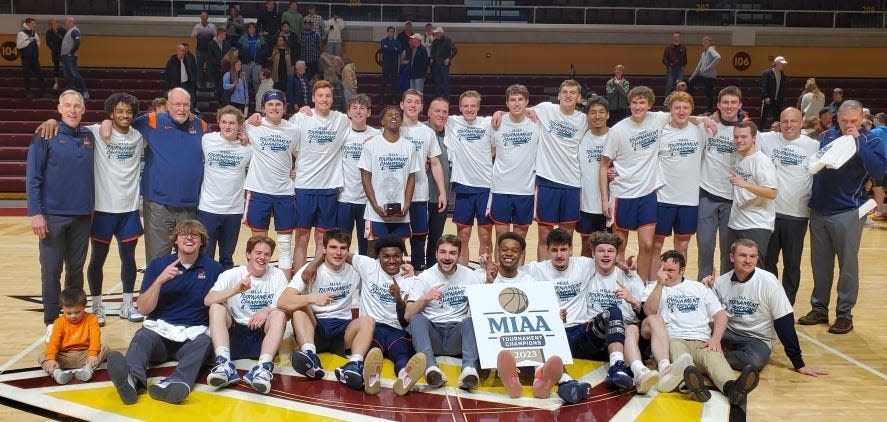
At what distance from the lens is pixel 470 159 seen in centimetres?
918

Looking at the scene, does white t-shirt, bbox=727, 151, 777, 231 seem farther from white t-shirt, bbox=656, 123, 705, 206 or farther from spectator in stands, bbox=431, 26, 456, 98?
spectator in stands, bbox=431, 26, 456, 98

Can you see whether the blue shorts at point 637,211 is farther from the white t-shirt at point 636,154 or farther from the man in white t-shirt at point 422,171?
the man in white t-shirt at point 422,171

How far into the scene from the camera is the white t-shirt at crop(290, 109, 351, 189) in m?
8.95

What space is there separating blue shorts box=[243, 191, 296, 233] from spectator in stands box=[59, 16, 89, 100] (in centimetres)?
1299

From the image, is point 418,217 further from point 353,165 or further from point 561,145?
point 561,145

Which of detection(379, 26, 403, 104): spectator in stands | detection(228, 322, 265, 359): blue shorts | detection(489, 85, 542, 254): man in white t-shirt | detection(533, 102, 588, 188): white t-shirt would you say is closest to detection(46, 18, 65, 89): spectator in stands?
detection(379, 26, 403, 104): spectator in stands

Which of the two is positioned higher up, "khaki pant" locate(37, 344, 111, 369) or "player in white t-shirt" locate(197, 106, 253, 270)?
"player in white t-shirt" locate(197, 106, 253, 270)

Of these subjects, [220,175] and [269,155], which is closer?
[220,175]

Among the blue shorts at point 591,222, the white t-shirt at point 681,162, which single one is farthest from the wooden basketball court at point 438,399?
the blue shorts at point 591,222

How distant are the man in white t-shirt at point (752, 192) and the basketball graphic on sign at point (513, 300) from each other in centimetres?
235

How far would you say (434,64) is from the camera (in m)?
20.3

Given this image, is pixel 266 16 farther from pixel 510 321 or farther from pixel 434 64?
pixel 510 321

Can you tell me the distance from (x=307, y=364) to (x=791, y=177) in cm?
476

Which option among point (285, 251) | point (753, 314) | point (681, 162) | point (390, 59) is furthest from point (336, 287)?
point (390, 59)
